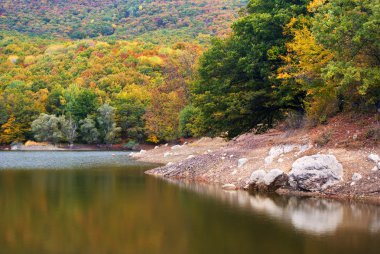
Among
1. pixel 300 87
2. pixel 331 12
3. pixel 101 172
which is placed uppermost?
pixel 331 12

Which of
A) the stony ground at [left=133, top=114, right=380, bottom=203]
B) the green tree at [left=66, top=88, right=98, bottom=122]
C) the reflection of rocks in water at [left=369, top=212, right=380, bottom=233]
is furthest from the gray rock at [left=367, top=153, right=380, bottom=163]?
the green tree at [left=66, top=88, right=98, bottom=122]

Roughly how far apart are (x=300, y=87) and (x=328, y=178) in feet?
30.2

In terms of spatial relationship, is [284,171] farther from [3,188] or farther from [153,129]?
[153,129]

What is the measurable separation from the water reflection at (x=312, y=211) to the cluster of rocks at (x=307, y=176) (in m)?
0.91

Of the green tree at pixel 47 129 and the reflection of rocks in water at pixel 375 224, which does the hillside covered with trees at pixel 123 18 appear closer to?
the green tree at pixel 47 129

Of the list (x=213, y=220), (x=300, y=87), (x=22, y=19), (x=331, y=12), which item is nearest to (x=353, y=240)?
(x=213, y=220)

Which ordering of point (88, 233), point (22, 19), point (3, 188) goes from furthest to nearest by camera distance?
point (22, 19)
point (3, 188)
point (88, 233)

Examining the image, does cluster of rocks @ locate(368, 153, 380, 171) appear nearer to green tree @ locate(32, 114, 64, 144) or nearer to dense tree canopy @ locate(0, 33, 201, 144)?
dense tree canopy @ locate(0, 33, 201, 144)

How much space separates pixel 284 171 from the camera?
72.7 ft

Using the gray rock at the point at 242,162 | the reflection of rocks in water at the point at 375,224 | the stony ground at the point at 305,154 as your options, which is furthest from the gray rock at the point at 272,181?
the reflection of rocks in water at the point at 375,224

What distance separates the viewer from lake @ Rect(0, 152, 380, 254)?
12.1 metres

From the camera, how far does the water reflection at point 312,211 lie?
14555 mm

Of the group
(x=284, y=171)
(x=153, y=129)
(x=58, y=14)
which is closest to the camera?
(x=284, y=171)

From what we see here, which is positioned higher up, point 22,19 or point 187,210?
point 22,19
